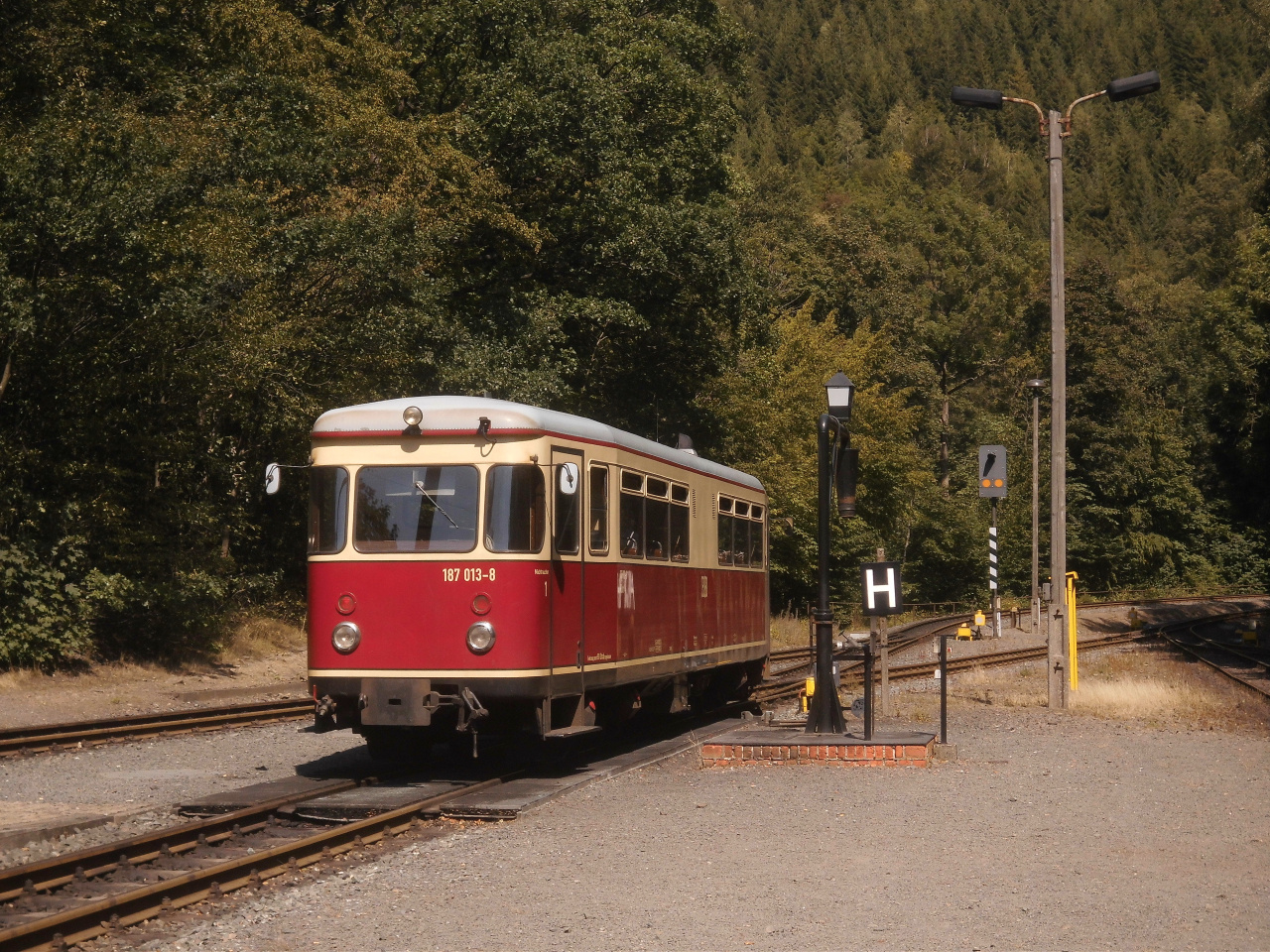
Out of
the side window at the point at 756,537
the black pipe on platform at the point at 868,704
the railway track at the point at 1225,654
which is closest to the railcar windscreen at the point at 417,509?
the black pipe on platform at the point at 868,704

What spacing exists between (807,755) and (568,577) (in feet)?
10.3

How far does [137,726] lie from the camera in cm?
1759

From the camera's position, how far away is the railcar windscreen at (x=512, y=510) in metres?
13.1

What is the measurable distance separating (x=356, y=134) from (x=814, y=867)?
73.4ft

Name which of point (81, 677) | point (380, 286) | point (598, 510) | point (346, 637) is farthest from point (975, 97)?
point (81, 677)

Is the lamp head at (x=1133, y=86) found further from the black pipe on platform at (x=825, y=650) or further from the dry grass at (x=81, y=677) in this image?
the dry grass at (x=81, y=677)

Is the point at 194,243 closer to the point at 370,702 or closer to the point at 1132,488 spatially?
the point at 370,702

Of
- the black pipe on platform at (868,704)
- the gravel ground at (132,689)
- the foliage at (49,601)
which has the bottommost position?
A: the gravel ground at (132,689)

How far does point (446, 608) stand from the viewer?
13180 mm

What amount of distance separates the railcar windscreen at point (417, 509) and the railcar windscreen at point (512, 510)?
146 mm

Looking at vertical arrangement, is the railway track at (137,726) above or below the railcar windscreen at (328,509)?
below

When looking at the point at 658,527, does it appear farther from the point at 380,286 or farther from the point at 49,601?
the point at 380,286

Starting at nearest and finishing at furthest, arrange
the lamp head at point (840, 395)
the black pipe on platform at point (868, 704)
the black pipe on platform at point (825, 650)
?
1. the black pipe on platform at point (868, 704)
2. the black pipe on platform at point (825, 650)
3. the lamp head at point (840, 395)

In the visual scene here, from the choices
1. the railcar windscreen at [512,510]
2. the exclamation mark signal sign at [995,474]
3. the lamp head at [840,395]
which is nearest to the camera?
the railcar windscreen at [512,510]
